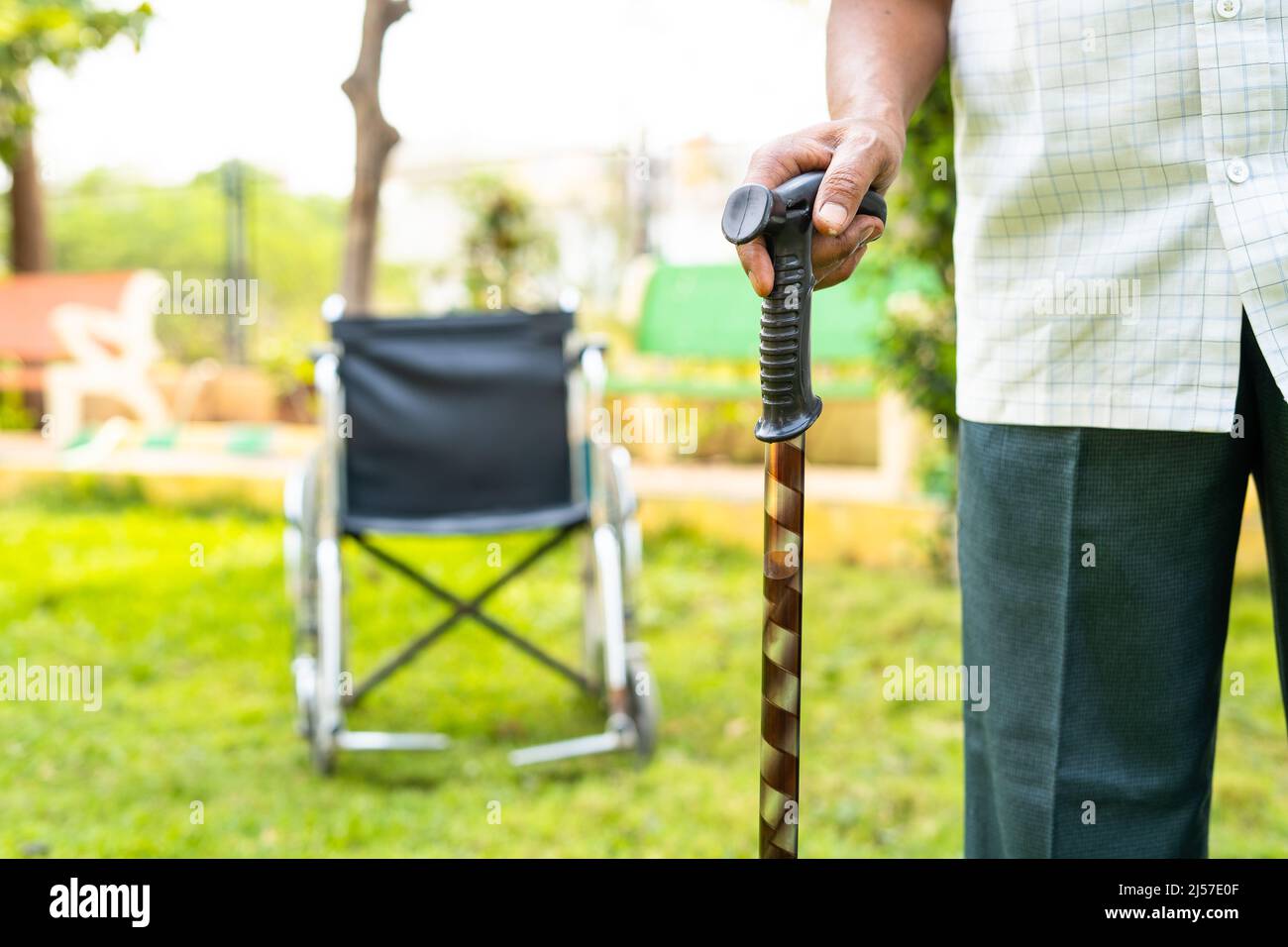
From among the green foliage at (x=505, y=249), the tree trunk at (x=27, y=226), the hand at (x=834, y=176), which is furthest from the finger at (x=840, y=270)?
the tree trunk at (x=27, y=226)

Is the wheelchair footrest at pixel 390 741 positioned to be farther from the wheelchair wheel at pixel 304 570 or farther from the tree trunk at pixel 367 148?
the tree trunk at pixel 367 148

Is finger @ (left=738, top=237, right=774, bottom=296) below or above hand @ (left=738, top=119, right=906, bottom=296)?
below

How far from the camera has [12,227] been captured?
26.0 ft

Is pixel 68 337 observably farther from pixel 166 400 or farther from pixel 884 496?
pixel 884 496

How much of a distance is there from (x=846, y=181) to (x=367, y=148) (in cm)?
352

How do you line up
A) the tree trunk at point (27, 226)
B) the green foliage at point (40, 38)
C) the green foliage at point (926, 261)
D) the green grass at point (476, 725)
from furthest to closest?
1. the tree trunk at point (27, 226)
2. the green foliage at point (926, 261)
3. the green foliage at point (40, 38)
4. the green grass at point (476, 725)

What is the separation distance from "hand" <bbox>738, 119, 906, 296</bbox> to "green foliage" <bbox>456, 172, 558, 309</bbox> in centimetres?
604

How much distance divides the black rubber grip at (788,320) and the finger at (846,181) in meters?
0.01

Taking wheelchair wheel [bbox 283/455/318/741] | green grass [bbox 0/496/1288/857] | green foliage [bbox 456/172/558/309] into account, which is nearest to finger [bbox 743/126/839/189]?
green grass [bbox 0/496/1288/857]

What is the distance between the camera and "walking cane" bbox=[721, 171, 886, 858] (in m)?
0.95

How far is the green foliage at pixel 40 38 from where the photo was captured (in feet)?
8.52

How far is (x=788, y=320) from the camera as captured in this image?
3.14 ft

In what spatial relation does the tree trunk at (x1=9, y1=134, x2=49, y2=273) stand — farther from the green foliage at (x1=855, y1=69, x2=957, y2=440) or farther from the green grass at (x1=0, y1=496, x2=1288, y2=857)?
the green foliage at (x1=855, y1=69, x2=957, y2=440)
